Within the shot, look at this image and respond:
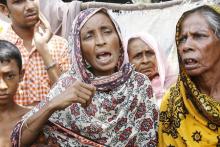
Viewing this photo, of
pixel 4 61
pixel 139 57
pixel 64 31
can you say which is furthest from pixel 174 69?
pixel 4 61

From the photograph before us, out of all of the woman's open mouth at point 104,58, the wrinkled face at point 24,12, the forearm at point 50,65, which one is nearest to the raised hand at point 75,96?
the woman's open mouth at point 104,58

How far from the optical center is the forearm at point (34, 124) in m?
3.25

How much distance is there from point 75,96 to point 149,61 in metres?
1.77

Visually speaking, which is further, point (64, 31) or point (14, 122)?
point (64, 31)

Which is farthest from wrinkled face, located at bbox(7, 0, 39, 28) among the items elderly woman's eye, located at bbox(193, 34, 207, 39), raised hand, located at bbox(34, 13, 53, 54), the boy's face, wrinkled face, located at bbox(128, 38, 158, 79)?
elderly woman's eye, located at bbox(193, 34, 207, 39)

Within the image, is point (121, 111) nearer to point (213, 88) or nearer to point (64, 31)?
point (213, 88)

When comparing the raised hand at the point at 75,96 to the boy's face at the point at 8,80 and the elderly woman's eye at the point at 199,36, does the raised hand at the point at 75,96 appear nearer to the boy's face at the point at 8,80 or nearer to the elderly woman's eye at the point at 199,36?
the boy's face at the point at 8,80

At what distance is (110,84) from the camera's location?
11.3ft

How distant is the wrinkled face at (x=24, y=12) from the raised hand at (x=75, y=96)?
1407 mm

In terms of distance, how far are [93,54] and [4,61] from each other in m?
0.73

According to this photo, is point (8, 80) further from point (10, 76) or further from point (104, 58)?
point (104, 58)

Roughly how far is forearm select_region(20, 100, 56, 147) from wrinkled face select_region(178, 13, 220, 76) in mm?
892

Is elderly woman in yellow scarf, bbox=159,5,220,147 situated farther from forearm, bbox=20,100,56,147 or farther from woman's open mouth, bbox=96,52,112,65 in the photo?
forearm, bbox=20,100,56,147

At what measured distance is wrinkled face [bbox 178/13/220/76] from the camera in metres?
3.20
